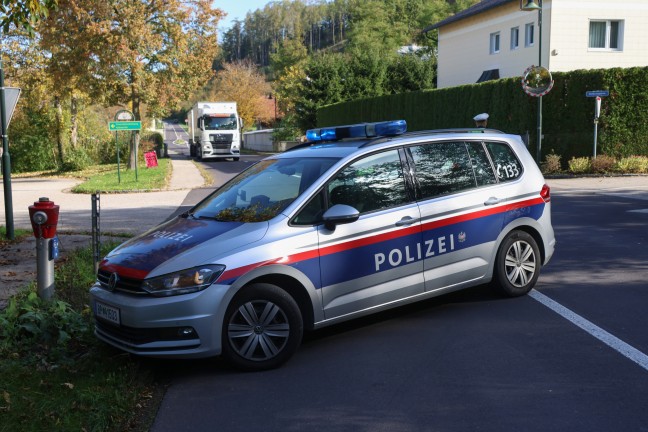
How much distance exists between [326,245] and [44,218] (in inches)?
107

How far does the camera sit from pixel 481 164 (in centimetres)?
666

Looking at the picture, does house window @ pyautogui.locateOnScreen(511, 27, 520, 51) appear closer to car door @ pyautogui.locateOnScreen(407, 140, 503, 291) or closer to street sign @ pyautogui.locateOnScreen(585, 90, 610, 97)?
street sign @ pyautogui.locateOnScreen(585, 90, 610, 97)

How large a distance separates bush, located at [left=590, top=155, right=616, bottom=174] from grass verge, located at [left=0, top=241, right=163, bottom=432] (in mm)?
18334

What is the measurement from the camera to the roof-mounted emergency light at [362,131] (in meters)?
6.32

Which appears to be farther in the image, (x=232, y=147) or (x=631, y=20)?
(x=232, y=147)

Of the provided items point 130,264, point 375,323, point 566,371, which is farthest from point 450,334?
point 130,264

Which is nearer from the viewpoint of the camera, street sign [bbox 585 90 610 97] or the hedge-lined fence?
street sign [bbox 585 90 610 97]

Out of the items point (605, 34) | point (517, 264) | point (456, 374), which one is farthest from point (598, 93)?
point (456, 374)

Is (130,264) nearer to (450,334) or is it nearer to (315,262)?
(315,262)

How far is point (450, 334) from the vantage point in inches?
229

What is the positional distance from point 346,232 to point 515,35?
32.0 m

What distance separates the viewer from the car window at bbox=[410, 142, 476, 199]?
617 centimetres

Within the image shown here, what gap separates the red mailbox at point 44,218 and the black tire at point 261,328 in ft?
7.61

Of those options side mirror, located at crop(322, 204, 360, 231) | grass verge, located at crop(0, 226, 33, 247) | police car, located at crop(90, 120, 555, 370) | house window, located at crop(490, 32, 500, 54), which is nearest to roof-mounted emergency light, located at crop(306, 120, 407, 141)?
police car, located at crop(90, 120, 555, 370)
